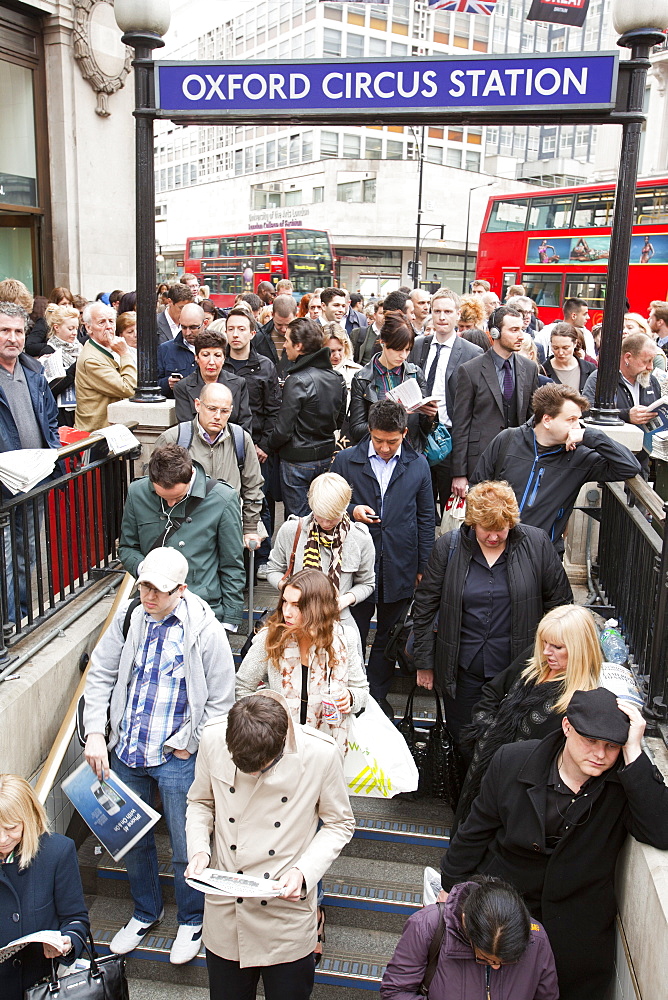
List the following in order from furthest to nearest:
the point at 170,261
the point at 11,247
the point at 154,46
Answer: the point at 170,261 → the point at 11,247 → the point at 154,46

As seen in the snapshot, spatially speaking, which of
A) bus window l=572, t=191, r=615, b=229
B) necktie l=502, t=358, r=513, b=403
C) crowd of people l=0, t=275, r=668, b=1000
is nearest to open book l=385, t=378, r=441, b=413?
crowd of people l=0, t=275, r=668, b=1000

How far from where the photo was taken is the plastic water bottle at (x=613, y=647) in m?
4.24

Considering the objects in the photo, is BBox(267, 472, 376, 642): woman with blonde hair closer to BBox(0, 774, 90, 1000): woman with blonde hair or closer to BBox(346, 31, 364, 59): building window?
BBox(0, 774, 90, 1000): woman with blonde hair

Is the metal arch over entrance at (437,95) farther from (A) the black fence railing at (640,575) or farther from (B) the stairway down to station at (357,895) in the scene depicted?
(B) the stairway down to station at (357,895)

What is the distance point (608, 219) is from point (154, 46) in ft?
57.3

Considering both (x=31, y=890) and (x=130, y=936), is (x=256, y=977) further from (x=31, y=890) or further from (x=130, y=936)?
(x=130, y=936)

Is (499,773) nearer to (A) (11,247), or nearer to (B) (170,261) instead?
(A) (11,247)

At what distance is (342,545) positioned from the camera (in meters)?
4.57

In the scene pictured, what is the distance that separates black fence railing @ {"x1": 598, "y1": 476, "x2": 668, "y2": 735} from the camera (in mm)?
3590

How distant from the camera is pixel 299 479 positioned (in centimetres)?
627

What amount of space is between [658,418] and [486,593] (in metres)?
2.55

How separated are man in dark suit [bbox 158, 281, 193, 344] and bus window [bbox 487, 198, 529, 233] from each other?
1747 centimetres

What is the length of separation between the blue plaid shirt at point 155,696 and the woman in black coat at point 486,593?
4.41ft

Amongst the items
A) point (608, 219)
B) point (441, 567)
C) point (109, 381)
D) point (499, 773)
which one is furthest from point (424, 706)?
point (608, 219)
